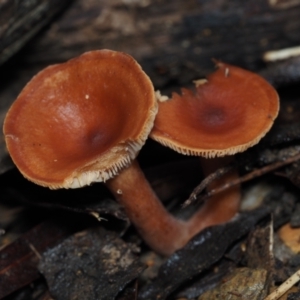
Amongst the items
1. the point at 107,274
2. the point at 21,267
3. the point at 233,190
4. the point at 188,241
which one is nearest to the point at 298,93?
the point at 233,190

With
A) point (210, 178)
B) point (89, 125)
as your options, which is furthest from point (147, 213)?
point (89, 125)

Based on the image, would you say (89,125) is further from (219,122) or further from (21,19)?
(21,19)

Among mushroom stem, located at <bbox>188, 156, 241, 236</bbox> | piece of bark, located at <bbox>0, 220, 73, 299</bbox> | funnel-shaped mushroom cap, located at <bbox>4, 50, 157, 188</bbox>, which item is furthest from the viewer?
mushroom stem, located at <bbox>188, 156, 241, 236</bbox>

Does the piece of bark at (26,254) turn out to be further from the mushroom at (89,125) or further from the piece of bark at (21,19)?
the piece of bark at (21,19)

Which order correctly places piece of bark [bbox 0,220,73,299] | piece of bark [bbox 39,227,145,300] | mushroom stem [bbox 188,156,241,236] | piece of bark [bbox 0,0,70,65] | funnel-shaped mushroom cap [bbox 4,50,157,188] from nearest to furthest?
funnel-shaped mushroom cap [bbox 4,50,157,188] → piece of bark [bbox 39,227,145,300] → piece of bark [bbox 0,220,73,299] → mushroom stem [bbox 188,156,241,236] → piece of bark [bbox 0,0,70,65]

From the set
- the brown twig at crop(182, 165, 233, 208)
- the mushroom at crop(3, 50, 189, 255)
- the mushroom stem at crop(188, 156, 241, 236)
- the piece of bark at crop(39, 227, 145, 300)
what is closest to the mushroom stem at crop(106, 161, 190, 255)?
the mushroom at crop(3, 50, 189, 255)

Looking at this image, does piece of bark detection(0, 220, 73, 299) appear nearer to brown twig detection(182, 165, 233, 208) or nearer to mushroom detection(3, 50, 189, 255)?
mushroom detection(3, 50, 189, 255)

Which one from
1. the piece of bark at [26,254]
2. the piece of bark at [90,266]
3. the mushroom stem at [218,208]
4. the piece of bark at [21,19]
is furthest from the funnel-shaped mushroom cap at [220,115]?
the piece of bark at [21,19]
